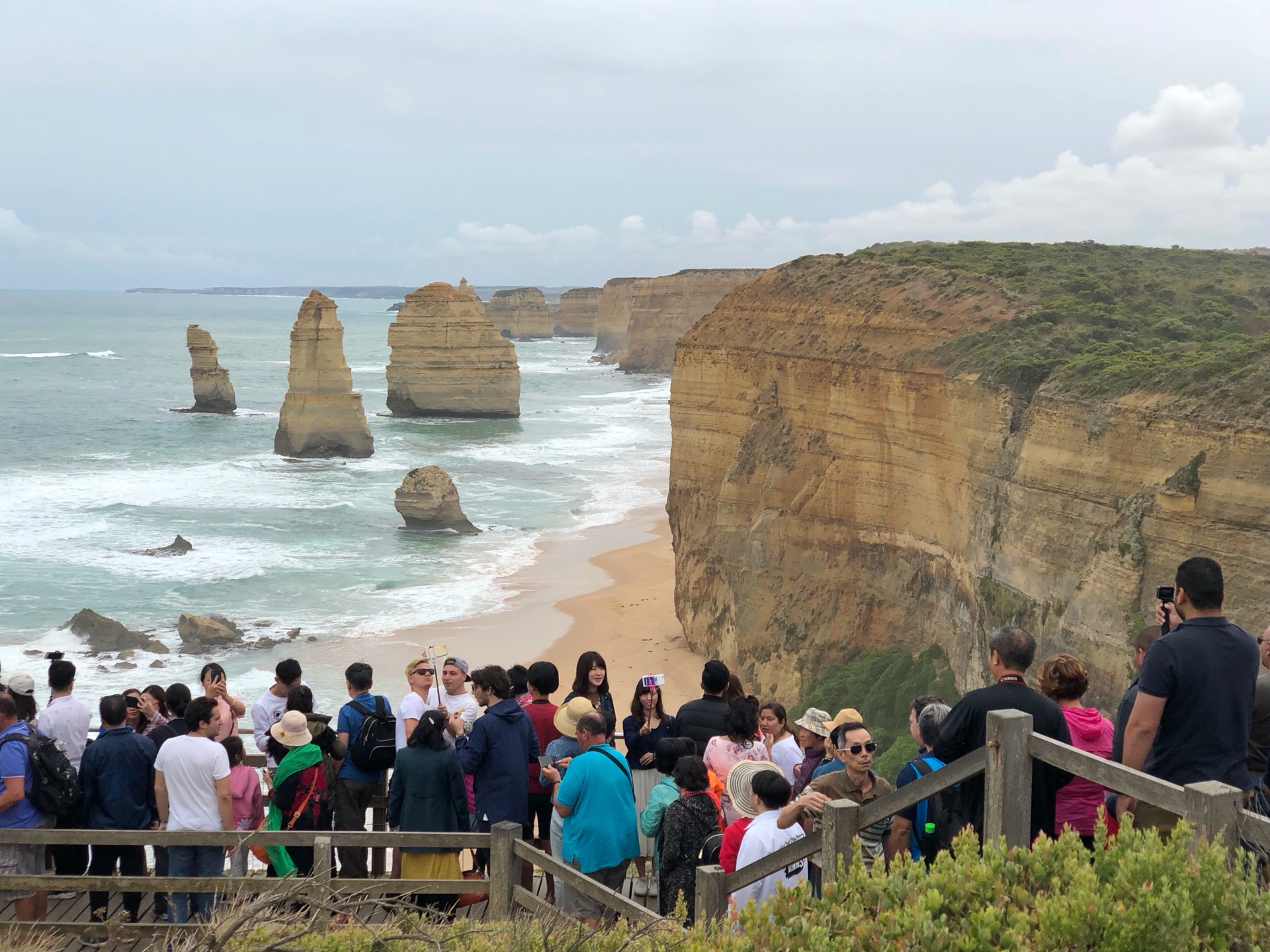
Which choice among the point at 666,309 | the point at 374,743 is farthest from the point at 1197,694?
the point at 666,309

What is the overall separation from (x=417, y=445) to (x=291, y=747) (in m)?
54.8

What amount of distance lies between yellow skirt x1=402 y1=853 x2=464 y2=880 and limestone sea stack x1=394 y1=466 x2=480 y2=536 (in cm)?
3029

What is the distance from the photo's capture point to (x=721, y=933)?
4219 mm

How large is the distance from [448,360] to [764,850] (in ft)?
215

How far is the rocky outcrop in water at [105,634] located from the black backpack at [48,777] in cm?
1882

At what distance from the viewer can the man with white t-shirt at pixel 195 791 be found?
6.76 meters

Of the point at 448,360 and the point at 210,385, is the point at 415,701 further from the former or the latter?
the point at 210,385

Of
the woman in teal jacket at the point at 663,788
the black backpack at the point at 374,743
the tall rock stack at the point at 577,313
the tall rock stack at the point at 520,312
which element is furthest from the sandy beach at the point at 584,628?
the tall rock stack at the point at 577,313

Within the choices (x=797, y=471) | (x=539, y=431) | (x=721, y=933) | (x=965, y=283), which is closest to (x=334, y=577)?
(x=797, y=471)

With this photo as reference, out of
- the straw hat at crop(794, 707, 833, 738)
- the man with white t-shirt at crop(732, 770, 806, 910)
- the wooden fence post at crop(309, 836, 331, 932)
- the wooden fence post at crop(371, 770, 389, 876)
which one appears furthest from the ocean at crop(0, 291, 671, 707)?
the man with white t-shirt at crop(732, 770, 806, 910)

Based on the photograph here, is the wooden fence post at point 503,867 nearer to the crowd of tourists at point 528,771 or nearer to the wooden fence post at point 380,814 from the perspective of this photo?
the crowd of tourists at point 528,771

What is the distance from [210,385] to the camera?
7119 centimetres

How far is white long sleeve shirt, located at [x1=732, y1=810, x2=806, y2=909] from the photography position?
5.40 meters

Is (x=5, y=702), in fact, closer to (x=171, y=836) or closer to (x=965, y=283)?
(x=171, y=836)
